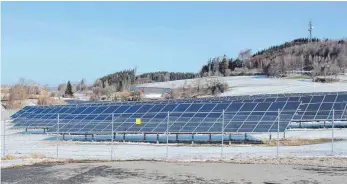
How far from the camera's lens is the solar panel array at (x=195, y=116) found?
947 inches

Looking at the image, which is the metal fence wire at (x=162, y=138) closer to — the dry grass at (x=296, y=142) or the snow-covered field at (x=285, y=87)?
the dry grass at (x=296, y=142)

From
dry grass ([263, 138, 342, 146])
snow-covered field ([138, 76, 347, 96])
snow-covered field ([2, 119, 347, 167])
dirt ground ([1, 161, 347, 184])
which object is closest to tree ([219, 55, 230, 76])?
snow-covered field ([138, 76, 347, 96])

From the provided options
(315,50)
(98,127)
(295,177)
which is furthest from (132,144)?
(315,50)

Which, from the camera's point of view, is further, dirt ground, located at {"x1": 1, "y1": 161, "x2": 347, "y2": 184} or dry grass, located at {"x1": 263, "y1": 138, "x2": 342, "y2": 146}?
dry grass, located at {"x1": 263, "y1": 138, "x2": 342, "y2": 146}

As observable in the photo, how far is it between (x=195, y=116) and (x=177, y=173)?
50.2 ft

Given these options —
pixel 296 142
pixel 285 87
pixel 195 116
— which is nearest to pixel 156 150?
pixel 195 116

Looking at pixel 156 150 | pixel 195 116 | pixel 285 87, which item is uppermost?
pixel 285 87

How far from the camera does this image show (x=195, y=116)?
91.8 ft

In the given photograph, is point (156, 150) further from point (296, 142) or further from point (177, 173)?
point (177, 173)

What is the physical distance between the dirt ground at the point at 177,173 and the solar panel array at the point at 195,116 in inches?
316

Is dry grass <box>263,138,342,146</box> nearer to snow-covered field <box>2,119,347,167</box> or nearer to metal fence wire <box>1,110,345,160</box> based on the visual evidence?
metal fence wire <box>1,110,345,160</box>

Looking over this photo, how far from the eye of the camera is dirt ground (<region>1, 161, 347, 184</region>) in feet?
37.4

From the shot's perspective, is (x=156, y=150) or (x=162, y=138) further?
(x=162, y=138)

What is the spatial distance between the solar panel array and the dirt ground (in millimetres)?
8024
